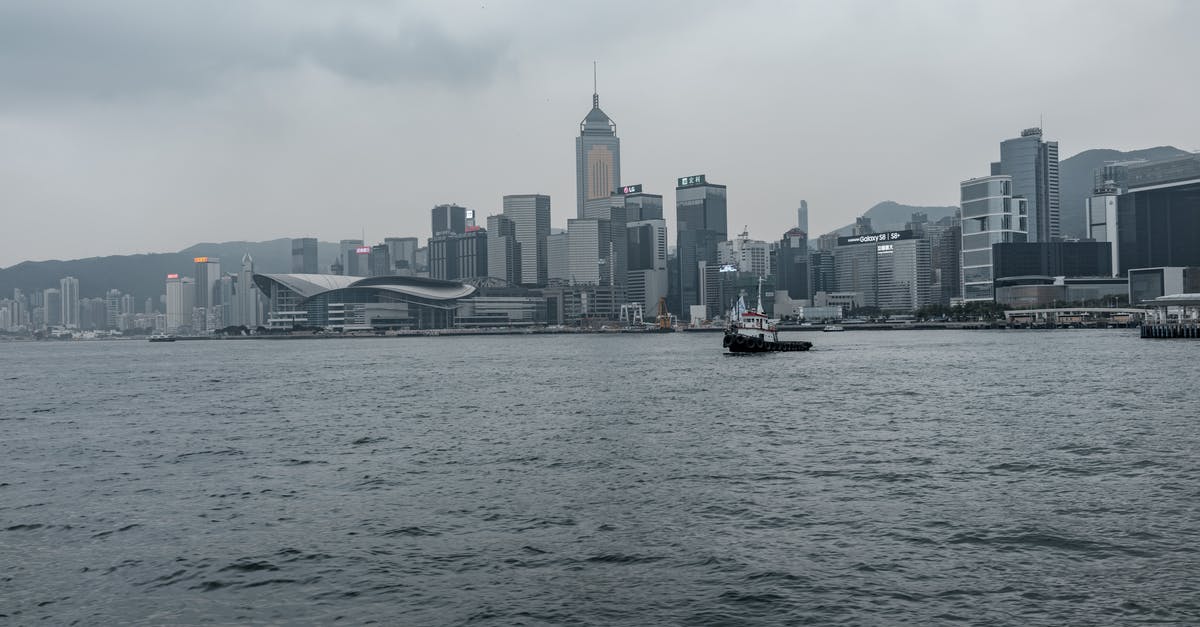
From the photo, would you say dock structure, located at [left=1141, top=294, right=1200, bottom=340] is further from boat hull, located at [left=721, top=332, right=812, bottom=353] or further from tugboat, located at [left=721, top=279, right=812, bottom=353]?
boat hull, located at [left=721, top=332, right=812, bottom=353]

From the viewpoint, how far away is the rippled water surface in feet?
68.9

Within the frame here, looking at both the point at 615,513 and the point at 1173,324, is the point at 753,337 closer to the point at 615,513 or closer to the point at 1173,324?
the point at 1173,324

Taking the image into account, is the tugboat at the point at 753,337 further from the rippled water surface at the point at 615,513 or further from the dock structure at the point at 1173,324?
the rippled water surface at the point at 615,513

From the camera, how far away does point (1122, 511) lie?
92.9 feet

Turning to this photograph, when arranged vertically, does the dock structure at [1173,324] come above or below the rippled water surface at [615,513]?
above

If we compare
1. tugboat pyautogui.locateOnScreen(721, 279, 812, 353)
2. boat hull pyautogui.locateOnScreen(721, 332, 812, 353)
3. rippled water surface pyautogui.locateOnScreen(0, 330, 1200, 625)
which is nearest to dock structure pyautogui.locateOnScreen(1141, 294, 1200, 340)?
tugboat pyautogui.locateOnScreen(721, 279, 812, 353)

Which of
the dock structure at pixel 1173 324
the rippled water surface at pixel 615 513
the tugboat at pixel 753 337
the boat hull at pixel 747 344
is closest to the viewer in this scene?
the rippled water surface at pixel 615 513

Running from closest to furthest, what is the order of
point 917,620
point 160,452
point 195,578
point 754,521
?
point 917,620 → point 195,578 → point 754,521 → point 160,452

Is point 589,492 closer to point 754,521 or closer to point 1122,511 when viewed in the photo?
point 754,521

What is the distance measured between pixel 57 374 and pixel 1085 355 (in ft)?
408

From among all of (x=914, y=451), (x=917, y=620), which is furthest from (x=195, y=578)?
(x=914, y=451)

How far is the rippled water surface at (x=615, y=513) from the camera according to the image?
21.0 metres

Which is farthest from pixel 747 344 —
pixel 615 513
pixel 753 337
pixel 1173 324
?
pixel 615 513

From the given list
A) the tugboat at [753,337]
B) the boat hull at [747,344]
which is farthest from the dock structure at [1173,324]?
the boat hull at [747,344]
